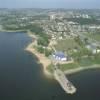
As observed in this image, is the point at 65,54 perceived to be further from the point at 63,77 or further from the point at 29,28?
the point at 29,28

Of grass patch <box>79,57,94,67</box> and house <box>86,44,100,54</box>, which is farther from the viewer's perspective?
house <box>86,44,100,54</box>

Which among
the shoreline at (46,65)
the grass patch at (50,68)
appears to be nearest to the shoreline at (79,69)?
the shoreline at (46,65)

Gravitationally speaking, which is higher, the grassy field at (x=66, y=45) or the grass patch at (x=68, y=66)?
the grassy field at (x=66, y=45)

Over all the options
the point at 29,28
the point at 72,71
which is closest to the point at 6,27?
the point at 29,28

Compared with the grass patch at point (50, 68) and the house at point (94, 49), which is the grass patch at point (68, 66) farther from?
the house at point (94, 49)

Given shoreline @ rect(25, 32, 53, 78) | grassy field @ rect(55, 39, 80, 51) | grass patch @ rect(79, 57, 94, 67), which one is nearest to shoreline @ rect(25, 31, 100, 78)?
shoreline @ rect(25, 32, 53, 78)

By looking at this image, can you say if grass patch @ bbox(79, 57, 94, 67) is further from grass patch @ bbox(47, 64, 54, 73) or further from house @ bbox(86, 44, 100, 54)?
grass patch @ bbox(47, 64, 54, 73)
